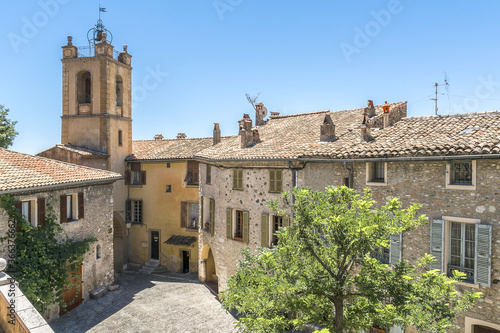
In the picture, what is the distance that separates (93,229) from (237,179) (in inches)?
328

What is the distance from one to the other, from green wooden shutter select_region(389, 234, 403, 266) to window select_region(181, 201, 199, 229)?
17.4m

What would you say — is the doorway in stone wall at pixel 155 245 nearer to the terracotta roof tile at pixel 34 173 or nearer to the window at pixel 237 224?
the terracotta roof tile at pixel 34 173

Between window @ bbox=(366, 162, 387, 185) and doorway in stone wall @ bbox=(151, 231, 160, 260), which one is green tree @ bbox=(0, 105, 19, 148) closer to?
doorway in stone wall @ bbox=(151, 231, 160, 260)

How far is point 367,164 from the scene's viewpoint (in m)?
13.1

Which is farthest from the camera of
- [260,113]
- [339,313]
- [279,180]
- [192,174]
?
[192,174]

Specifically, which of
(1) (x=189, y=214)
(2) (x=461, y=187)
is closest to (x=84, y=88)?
(1) (x=189, y=214)

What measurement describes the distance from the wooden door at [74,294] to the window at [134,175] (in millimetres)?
10734

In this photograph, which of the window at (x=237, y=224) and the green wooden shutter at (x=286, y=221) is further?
the window at (x=237, y=224)

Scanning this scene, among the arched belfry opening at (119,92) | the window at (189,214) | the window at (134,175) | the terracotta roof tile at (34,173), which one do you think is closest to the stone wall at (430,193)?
the terracotta roof tile at (34,173)

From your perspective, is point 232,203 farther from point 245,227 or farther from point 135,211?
point 135,211

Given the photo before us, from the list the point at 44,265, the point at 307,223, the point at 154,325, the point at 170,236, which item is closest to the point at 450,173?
the point at 307,223

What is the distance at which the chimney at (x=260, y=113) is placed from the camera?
25438 mm

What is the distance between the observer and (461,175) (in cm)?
1100

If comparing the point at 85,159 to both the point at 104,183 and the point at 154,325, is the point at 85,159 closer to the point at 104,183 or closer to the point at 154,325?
the point at 104,183
